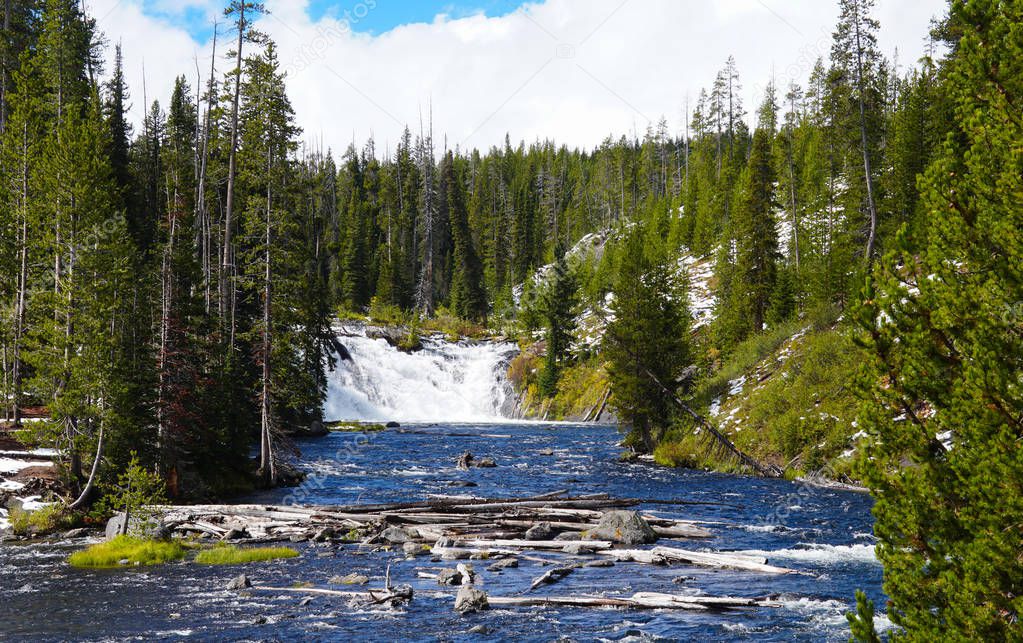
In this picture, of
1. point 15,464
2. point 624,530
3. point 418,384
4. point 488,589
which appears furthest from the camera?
point 418,384

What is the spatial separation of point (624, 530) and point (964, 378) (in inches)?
573

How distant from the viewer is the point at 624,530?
19797 millimetres

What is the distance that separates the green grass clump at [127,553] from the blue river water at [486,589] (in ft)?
1.61

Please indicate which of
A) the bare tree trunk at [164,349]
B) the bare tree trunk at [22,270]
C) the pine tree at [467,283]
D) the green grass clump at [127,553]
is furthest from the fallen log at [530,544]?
the pine tree at [467,283]

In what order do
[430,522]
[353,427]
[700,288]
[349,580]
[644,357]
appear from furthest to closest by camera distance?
[700,288]
[353,427]
[644,357]
[430,522]
[349,580]

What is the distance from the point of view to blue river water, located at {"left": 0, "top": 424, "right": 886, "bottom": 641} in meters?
13.1

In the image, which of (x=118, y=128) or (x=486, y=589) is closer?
(x=486, y=589)

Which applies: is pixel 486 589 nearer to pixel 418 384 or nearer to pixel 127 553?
pixel 127 553

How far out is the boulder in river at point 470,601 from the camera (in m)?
14.2

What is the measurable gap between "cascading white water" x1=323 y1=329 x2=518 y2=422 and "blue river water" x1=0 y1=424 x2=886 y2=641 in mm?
41814

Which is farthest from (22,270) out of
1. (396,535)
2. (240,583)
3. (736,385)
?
(736,385)

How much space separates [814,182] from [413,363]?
1751 inches

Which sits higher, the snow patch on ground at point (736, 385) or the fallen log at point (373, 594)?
the snow patch on ground at point (736, 385)

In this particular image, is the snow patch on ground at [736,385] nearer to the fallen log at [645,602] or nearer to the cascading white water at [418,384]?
the fallen log at [645,602]
